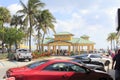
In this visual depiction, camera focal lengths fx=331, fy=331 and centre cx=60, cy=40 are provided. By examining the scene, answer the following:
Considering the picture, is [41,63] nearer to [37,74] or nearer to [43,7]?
[37,74]

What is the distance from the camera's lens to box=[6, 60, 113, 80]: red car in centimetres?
1183

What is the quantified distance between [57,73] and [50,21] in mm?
44111

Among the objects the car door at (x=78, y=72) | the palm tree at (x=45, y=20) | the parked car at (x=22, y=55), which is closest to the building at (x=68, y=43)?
the palm tree at (x=45, y=20)

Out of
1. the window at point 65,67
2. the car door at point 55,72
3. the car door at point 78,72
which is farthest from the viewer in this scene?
the car door at point 78,72

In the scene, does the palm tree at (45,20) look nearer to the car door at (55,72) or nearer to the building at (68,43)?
the building at (68,43)

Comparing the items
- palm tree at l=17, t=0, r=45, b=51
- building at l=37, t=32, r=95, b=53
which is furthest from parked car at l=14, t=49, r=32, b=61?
building at l=37, t=32, r=95, b=53

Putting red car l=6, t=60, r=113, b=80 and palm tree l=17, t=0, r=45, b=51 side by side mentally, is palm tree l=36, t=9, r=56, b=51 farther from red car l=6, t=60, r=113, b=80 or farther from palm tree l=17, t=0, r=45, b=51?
red car l=6, t=60, r=113, b=80

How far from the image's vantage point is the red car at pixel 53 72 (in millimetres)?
11828

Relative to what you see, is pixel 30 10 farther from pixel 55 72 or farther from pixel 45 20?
pixel 55 72

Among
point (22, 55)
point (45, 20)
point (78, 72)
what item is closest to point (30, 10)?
point (45, 20)

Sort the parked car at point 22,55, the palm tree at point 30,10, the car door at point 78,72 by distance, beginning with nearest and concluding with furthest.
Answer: the car door at point 78,72 → the parked car at point 22,55 → the palm tree at point 30,10

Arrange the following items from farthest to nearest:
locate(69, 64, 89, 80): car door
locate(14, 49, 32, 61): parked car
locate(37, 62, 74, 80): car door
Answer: locate(14, 49, 32, 61): parked car
locate(69, 64, 89, 80): car door
locate(37, 62, 74, 80): car door

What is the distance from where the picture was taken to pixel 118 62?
40.7ft

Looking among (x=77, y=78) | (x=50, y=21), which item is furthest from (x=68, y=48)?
(x=77, y=78)
